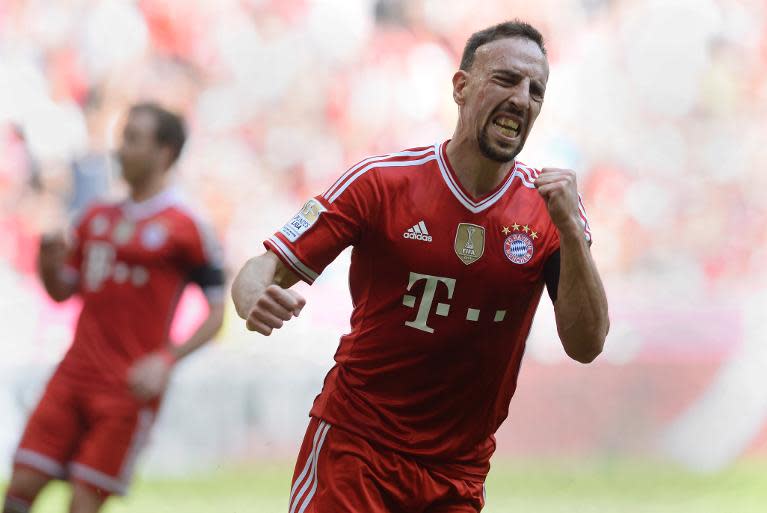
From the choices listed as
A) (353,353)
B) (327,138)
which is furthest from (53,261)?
(327,138)

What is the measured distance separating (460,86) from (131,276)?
82.9 inches

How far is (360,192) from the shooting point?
3426 mm

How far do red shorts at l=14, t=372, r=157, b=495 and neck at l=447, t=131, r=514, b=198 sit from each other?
2.19 meters

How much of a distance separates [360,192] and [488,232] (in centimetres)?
39

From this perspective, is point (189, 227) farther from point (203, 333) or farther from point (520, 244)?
point (520, 244)

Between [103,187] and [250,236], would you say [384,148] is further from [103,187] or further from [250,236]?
[103,187]

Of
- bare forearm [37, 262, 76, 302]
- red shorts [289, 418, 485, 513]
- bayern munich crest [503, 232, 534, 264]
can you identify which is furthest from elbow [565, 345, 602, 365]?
bare forearm [37, 262, 76, 302]

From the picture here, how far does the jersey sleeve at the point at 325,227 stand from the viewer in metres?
3.39

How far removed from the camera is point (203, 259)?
5.34m

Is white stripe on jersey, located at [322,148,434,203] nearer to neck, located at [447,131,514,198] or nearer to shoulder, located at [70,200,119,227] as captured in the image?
neck, located at [447,131,514,198]

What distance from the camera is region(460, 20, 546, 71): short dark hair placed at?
3.62 m

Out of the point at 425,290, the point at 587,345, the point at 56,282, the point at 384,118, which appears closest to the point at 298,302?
the point at 425,290

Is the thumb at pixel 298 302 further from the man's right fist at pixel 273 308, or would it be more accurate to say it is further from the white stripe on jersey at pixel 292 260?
the white stripe on jersey at pixel 292 260

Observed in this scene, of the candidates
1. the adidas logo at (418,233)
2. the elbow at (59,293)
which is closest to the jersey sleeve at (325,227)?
the adidas logo at (418,233)
